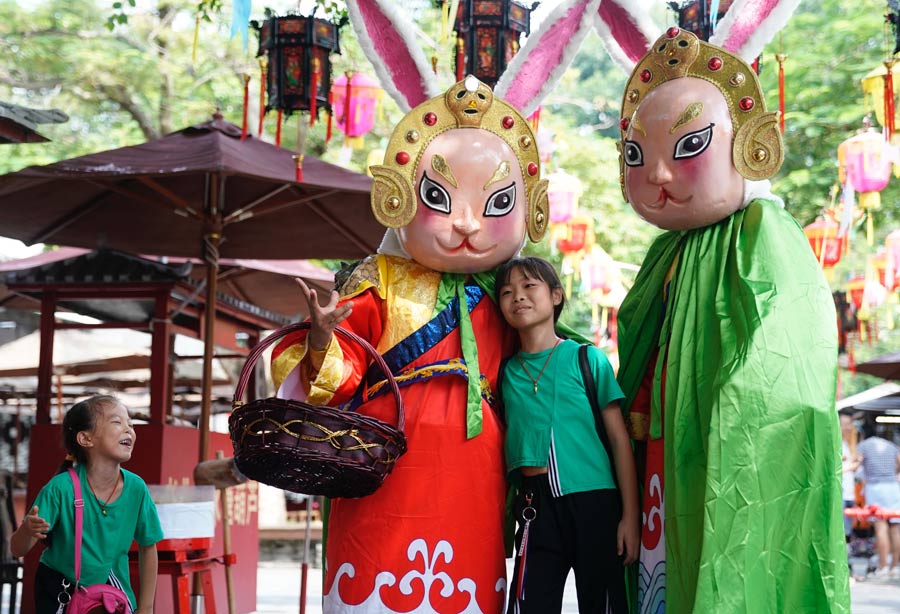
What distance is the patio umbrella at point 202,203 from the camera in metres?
5.90

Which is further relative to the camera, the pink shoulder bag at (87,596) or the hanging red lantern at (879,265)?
the hanging red lantern at (879,265)

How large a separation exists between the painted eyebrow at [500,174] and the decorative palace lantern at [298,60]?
339cm

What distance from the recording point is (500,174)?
13.3 feet

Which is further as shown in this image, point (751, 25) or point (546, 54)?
point (546, 54)

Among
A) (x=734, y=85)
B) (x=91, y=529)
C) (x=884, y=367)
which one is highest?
(x=884, y=367)

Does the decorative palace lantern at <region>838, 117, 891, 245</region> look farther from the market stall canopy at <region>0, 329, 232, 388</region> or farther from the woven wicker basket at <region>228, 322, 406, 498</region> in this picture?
the woven wicker basket at <region>228, 322, 406, 498</region>

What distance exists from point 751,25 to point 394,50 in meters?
1.34

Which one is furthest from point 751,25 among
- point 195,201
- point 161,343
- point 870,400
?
point 870,400

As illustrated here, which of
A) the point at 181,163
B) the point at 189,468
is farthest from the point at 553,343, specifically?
the point at 189,468

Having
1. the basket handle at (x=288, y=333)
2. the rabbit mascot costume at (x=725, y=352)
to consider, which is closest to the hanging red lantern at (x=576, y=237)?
the rabbit mascot costume at (x=725, y=352)

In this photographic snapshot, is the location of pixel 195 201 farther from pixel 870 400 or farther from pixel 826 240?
pixel 870 400

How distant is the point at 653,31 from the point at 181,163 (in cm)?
260

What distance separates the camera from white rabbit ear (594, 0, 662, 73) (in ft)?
14.6

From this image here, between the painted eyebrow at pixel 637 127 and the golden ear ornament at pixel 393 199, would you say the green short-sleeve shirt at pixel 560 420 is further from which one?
the painted eyebrow at pixel 637 127
